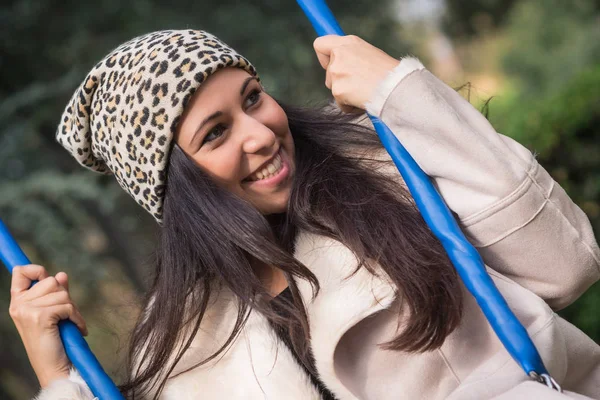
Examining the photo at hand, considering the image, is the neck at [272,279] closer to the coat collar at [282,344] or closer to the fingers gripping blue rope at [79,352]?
the coat collar at [282,344]

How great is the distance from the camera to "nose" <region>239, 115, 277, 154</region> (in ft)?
8.07

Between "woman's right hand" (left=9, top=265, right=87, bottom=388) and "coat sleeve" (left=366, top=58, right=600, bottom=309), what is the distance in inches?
49.3

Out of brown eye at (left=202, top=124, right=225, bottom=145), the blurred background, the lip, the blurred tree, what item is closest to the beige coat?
the lip

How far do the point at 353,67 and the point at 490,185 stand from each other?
0.54 metres

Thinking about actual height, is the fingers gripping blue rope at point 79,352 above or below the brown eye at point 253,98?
below

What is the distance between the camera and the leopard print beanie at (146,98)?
250 centimetres

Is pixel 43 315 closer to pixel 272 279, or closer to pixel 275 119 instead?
pixel 272 279

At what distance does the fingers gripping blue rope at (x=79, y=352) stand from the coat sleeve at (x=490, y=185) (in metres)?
1.19

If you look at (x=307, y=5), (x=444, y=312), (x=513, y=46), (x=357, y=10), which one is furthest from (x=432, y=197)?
(x=513, y=46)

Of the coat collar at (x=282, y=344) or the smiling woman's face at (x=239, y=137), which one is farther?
the smiling woman's face at (x=239, y=137)

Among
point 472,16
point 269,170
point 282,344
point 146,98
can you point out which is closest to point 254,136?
point 269,170

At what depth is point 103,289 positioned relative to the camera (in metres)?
5.79

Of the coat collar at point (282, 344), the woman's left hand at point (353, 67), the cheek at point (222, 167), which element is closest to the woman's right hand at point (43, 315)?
the coat collar at point (282, 344)

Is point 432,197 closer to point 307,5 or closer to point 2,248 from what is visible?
point 307,5
